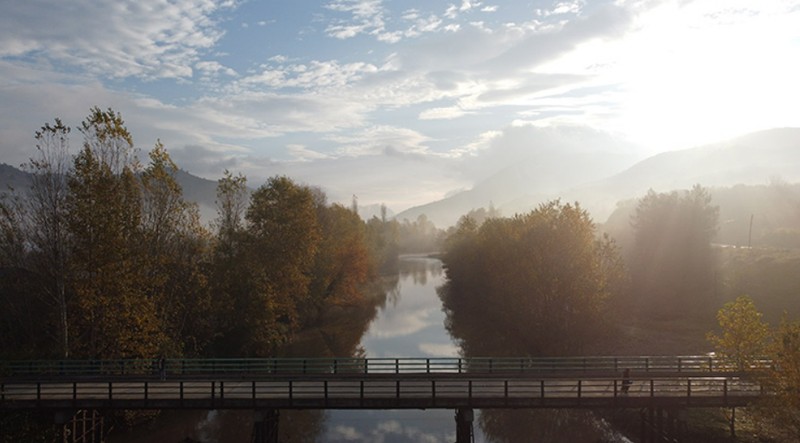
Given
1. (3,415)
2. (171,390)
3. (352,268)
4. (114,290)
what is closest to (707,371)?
(171,390)

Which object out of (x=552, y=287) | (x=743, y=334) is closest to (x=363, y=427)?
(x=743, y=334)

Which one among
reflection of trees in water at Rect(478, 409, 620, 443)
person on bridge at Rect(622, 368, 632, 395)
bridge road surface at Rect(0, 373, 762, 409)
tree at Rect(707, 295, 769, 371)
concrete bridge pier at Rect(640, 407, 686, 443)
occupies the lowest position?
reflection of trees in water at Rect(478, 409, 620, 443)

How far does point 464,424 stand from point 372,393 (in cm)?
485

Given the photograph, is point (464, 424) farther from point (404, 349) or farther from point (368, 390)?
point (404, 349)

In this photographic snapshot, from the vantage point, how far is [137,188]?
39.1 metres

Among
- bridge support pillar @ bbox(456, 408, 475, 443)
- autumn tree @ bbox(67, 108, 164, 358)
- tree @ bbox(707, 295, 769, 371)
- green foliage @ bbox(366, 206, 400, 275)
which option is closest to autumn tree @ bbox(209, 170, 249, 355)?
autumn tree @ bbox(67, 108, 164, 358)

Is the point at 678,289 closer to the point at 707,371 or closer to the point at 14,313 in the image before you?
the point at 707,371

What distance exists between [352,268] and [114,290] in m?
47.6

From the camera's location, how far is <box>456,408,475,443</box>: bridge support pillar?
29.1m

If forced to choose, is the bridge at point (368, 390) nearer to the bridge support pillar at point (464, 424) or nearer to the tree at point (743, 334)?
the bridge support pillar at point (464, 424)

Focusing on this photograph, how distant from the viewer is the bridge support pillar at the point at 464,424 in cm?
2914

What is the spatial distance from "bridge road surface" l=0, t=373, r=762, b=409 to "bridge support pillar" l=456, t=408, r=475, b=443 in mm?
670

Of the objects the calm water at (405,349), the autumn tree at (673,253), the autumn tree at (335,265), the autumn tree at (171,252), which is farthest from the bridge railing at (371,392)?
the autumn tree at (673,253)

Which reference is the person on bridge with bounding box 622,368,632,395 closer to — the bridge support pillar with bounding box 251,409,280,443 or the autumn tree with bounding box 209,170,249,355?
the bridge support pillar with bounding box 251,409,280,443
